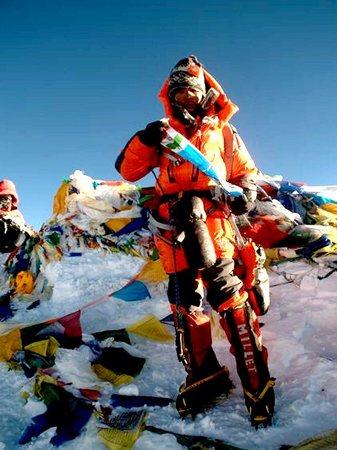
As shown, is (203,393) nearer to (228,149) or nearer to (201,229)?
(201,229)

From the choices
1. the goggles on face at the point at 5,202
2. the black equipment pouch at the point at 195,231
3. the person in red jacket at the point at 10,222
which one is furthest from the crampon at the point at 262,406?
the goggles on face at the point at 5,202

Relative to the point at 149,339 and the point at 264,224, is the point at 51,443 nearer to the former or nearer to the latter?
the point at 149,339

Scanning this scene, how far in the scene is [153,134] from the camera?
113 inches

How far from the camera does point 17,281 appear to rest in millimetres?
5781

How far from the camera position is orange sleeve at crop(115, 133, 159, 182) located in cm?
297

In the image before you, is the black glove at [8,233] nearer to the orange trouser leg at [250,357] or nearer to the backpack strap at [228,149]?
the backpack strap at [228,149]

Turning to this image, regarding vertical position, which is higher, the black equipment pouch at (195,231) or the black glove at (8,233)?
the black glove at (8,233)

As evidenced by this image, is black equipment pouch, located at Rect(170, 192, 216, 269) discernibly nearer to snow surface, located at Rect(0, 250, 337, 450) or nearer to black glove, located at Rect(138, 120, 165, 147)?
black glove, located at Rect(138, 120, 165, 147)

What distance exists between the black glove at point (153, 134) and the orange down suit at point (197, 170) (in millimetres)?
36

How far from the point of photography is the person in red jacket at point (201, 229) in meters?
2.63

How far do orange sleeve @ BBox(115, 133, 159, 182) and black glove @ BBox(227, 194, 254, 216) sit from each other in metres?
0.67

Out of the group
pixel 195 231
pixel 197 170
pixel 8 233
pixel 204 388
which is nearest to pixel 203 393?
pixel 204 388

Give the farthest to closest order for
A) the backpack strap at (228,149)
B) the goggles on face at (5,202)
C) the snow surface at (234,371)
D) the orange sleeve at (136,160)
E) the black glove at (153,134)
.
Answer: the goggles on face at (5,202) < the backpack strap at (228,149) < the orange sleeve at (136,160) < the black glove at (153,134) < the snow surface at (234,371)

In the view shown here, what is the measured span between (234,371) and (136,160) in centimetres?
176
